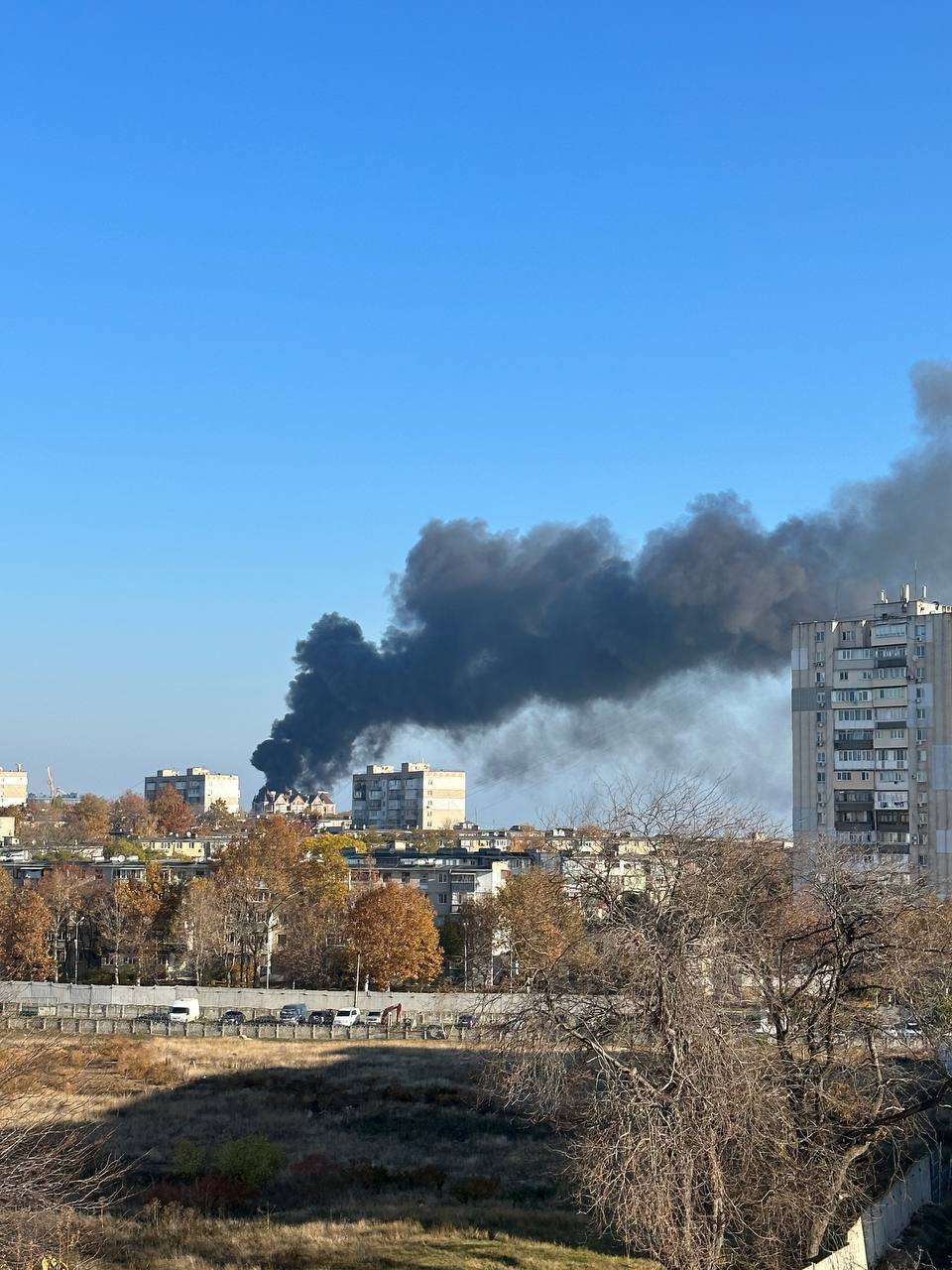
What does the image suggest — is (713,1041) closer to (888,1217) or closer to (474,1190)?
(888,1217)

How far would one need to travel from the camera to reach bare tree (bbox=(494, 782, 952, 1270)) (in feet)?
59.4

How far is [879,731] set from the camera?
274ft

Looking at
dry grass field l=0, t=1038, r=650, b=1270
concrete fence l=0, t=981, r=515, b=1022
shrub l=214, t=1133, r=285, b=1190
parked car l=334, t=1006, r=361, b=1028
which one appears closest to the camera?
dry grass field l=0, t=1038, r=650, b=1270

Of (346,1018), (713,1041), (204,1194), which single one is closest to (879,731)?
(346,1018)

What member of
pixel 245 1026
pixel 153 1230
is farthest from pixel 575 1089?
pixel 245 1026

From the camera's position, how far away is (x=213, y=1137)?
3388 cm

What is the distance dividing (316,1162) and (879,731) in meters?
60.6

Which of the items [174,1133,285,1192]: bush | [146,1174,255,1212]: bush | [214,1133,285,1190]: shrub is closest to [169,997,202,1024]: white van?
[174,1133,285,1192]: bush

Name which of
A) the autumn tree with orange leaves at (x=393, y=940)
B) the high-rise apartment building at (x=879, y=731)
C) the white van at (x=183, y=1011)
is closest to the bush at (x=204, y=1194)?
the white van at (x=183, y=1011)

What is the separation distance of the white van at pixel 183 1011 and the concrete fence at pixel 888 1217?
35.5m

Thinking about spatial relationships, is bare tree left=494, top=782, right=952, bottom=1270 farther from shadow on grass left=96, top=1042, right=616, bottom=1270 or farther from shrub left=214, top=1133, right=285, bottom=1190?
shrub left=214, top=1133, right=285, bottom=1190

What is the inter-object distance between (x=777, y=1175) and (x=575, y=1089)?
3598mm

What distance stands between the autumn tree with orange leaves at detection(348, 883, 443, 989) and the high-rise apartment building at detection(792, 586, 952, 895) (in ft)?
92.4

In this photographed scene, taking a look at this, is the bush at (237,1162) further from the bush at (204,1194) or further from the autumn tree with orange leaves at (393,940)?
the autumn tree with orange leaves at (393,940)
